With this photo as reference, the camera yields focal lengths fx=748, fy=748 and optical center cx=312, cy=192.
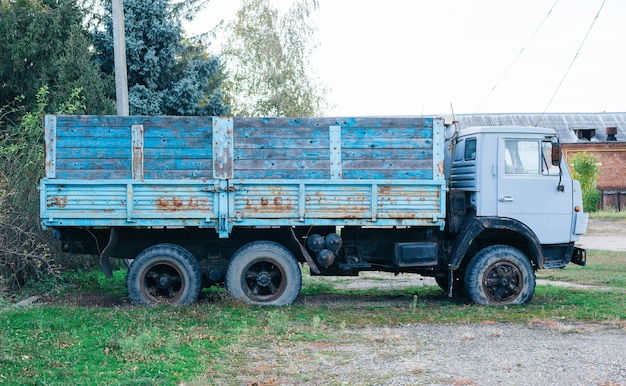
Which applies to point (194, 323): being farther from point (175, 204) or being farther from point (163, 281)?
point (175, 204)

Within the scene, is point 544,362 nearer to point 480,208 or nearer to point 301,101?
point 480,208

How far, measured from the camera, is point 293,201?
10.7m

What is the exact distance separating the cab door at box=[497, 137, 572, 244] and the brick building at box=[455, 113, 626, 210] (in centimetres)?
3997

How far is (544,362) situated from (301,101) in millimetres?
26703

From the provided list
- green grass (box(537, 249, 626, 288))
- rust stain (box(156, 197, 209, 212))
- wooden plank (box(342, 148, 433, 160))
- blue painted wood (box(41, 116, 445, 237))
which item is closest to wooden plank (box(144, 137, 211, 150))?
blue painted wood (box(41, 116, 445, 237))

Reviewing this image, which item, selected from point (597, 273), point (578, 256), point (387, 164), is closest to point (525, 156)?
point (578, 256)

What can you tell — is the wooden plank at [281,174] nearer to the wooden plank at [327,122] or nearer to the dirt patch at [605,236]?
the wooden plank at [327,122]

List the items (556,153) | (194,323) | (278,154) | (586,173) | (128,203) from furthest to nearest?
(586,173) → (556,153) → (278,154) → (128,203) → (194,323)

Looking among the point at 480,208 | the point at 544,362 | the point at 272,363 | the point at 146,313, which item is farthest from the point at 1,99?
the point at 544,362

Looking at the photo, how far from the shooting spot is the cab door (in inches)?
441

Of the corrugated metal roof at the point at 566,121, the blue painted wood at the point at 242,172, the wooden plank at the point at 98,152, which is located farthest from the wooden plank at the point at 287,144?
the corrugated metal roof at the point at 566,121

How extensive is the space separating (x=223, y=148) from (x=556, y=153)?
4922mm

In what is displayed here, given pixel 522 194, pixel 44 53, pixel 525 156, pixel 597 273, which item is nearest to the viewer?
pixel 522 194

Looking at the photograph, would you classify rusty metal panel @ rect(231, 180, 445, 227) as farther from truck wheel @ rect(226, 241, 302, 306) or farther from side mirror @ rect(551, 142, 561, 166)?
side mirror @ rect(551, 142, 561, 166)
